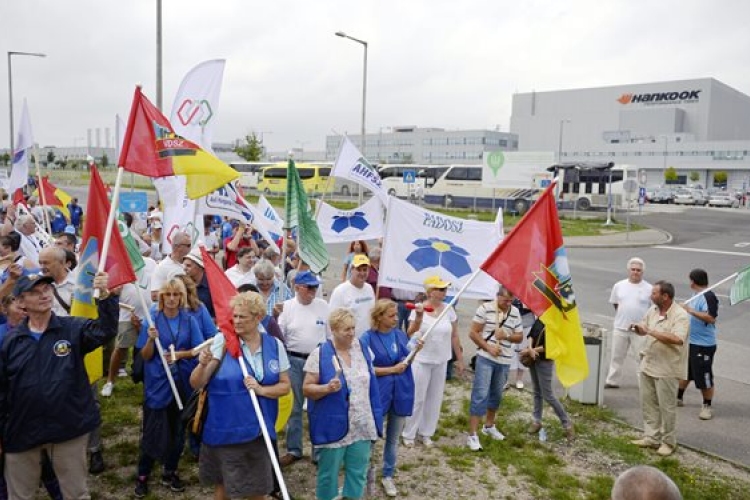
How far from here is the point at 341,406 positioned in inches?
179

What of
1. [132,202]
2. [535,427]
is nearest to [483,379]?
[535,427]

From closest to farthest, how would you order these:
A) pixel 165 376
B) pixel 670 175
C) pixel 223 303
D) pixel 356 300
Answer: pixel 223 303
pixel 165 376
pixel 356 300
pixel 670 175

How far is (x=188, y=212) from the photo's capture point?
333 inches

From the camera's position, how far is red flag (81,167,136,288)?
15.5 ft

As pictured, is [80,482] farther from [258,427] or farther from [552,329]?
[552,329]

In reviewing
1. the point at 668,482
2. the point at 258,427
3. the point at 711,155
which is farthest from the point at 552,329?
the point at 711,155

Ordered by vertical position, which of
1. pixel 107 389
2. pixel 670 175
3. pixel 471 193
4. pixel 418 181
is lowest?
pixel 107 389

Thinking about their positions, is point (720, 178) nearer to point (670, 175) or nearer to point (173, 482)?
point (670, 175)

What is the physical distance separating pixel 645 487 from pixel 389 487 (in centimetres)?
342

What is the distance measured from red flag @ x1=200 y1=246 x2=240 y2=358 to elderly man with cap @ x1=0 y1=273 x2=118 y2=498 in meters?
0.69

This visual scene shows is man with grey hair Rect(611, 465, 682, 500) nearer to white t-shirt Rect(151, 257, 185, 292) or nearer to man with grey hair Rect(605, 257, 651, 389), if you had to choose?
white t-shirt Rect(151, 257, 185, 292)

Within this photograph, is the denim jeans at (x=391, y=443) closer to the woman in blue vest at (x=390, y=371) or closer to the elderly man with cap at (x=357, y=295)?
the woman in blue vest at (x=390, y=371)

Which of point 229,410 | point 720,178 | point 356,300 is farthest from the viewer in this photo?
point 720,178

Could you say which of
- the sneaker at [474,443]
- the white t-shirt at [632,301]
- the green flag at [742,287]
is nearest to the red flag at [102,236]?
the sneaker at [474,443]
